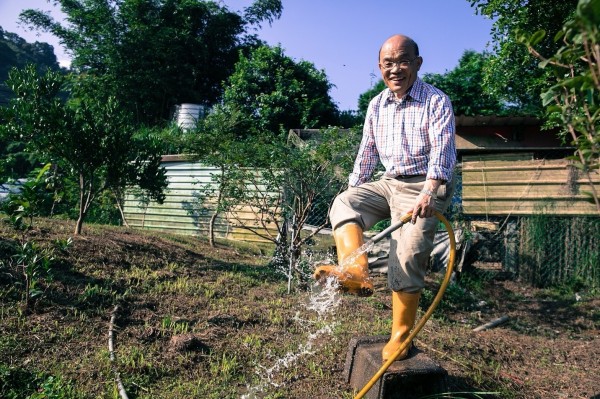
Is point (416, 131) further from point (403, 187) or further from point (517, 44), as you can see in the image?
point (517, 44)

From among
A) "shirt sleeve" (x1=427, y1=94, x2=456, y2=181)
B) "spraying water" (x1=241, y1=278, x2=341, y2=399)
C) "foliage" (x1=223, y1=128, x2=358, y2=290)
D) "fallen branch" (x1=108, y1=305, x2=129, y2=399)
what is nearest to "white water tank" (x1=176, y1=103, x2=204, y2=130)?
"foliage" (x1=223, y1=128, x2=358, y2=290)

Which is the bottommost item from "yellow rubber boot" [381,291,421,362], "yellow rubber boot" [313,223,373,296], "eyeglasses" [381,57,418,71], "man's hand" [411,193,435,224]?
"yellow rubber boot" [381,291,421,362]

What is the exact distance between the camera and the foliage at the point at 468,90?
817 inches

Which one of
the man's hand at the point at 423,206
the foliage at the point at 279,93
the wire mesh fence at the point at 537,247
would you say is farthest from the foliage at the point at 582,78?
the foliage at the point at 279,93

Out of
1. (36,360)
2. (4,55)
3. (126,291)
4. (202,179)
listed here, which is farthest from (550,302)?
(4,55)

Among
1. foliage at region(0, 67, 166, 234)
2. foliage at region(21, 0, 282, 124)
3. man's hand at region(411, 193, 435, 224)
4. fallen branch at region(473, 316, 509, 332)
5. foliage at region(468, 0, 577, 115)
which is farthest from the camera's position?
foliage at region(21, 0, 282, 124)

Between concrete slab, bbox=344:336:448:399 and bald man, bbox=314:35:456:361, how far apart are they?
92mm

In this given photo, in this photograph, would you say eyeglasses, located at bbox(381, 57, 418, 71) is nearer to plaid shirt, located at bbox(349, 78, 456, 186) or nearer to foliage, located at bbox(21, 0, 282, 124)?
plaid shirt, located at bbox(349, 78, 456, 186)

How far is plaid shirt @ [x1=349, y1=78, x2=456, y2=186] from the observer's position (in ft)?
10.3

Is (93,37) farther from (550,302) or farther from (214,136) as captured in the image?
(550,302)

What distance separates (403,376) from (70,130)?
479 cm

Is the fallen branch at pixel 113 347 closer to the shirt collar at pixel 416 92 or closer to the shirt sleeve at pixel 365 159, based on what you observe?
the shirt sleeve at pixel 365 159

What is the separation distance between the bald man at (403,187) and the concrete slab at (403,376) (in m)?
0.09

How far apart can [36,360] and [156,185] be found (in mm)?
3950
